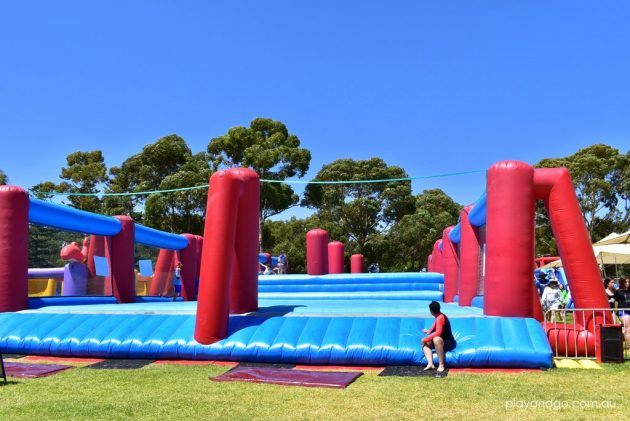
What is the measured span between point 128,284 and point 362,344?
669 cm

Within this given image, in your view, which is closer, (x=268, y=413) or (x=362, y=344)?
(x=268, y=413)

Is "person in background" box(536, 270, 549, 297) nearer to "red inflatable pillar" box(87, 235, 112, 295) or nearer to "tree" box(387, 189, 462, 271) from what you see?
"red inflatable pillar" box(87, 235, 112, 295)

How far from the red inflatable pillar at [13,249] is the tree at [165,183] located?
14524 mm

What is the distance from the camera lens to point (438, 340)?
5590mm

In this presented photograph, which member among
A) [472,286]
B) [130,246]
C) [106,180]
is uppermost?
[106,180]

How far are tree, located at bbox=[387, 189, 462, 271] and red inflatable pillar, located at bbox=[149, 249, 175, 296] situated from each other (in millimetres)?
13031

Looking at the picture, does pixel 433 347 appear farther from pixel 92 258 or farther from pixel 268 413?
pixel 92 258

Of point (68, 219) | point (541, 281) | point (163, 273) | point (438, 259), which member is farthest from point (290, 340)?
point (438, 259)

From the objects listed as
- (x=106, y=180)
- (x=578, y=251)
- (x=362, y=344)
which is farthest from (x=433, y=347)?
(x=106, y=180)

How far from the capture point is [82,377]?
210 inches

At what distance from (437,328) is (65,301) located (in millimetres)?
6383

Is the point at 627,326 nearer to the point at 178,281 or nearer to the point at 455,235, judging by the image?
the point at 455,235

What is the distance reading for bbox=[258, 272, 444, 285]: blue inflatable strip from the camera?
1348 cm

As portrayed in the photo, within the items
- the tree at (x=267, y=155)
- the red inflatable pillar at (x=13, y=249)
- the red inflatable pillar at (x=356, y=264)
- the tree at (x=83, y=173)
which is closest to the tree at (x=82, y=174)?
the tree at (x=83, y=173)
